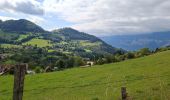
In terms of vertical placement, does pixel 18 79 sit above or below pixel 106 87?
above

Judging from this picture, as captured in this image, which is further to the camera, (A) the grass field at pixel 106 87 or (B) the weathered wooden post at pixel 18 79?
(A) the grass field at pixel 106 87

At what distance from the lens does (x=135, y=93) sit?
22.5 meters

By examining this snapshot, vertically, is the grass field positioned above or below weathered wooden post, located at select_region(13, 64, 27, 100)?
below

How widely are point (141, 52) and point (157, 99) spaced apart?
209ft

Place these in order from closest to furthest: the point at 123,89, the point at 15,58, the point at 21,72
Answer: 1. the point at 21,72
2. the point at 123,89
3. the point at 15,58

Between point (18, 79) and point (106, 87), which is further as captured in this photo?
point (106, 87)

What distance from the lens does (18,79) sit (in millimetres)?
8789

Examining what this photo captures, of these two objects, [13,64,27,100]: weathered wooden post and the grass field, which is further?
the grass field

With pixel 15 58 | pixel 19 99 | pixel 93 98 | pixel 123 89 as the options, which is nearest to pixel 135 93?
pixel 93 98

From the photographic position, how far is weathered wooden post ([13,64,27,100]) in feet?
28.6

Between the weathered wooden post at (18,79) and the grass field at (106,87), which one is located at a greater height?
the weathered wooden post at (18,79)

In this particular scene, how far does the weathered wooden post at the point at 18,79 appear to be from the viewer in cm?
872

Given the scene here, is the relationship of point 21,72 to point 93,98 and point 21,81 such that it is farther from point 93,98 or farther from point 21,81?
point 93,98

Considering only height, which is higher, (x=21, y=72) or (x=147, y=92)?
(x=21, y=72)
